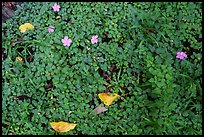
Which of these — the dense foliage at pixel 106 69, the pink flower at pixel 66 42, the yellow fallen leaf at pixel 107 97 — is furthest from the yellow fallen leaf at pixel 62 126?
the pink flower at pixel 66 42

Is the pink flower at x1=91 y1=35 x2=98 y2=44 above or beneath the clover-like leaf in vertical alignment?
above

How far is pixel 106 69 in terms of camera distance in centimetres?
304

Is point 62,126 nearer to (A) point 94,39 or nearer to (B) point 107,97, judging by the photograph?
(B) point 107,97

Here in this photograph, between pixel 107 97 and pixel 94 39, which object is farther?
pixel 94 39

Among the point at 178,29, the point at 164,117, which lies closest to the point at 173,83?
the point at 164,117

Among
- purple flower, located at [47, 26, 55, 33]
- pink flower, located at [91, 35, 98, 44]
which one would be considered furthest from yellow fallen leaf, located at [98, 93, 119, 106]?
purple flower, located at [47, 26, 55, 33]

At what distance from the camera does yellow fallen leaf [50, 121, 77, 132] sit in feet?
9.26

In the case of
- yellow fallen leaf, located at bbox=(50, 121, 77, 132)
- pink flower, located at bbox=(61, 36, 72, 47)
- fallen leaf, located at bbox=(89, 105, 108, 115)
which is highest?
pink flower, located at bbox=(61, 36, 72, 47)

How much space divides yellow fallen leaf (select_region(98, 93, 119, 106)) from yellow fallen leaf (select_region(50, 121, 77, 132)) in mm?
353

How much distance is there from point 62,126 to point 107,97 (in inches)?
19.1

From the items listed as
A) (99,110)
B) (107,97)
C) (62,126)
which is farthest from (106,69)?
(62,126)

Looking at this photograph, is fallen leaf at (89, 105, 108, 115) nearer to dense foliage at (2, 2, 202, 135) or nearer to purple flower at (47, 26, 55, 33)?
dense foliage at (2, 2, 202, 135)

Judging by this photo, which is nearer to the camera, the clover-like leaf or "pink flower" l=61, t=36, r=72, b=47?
the clover-like leaf

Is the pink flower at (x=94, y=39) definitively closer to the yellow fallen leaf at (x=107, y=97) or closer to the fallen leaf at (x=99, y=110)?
the yellow fallen leaf at (x=107, y=97)
